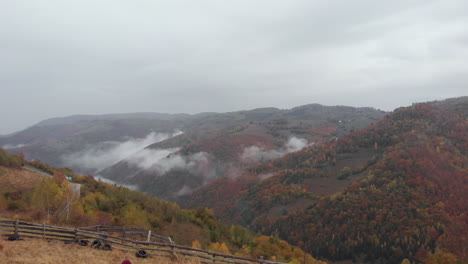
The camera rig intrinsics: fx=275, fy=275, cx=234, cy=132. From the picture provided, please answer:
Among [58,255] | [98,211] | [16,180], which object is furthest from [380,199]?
[58,255]

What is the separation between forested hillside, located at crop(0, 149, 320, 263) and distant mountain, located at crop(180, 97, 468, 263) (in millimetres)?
48612

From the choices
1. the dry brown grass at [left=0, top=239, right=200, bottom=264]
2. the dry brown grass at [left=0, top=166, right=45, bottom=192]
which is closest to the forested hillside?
the dry brown grass at [left=0, top=166, right=45, bottom=192]

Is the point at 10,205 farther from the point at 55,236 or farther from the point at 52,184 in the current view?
the point at 55,236

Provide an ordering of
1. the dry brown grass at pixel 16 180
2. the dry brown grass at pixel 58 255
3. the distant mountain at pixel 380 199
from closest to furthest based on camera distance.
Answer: the dry brown grass at pixel 58 255 < the dry brown grass at pixel 16 180 < the distant mountain at pixel 380 199

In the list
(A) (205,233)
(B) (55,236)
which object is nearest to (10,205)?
(B) (55,236)

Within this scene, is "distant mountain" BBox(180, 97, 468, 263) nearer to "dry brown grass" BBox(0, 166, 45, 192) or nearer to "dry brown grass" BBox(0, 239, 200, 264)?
"dry brown grass" BBox(0, 239, 200, 264)

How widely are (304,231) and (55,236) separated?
108m

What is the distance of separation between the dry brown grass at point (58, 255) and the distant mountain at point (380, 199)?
277 ft

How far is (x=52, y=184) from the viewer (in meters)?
34.0

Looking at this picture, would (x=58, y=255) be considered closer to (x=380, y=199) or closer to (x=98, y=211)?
Result: (x=98, y=211)

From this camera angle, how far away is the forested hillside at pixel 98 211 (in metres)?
31.8

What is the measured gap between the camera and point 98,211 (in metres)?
39.8

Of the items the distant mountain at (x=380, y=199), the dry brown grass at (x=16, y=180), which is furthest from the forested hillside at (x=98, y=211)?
the distant mountain at (x=380, y=199)

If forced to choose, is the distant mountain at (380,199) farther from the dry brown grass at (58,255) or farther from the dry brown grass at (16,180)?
the dry brown grass at (16,180)
